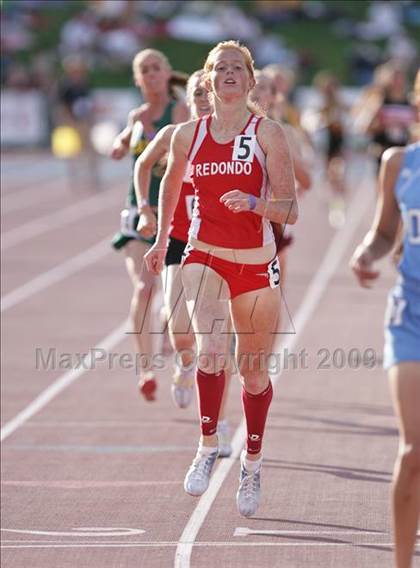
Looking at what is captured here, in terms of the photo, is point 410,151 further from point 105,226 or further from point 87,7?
point 87,7

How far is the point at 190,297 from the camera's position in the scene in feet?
25.5

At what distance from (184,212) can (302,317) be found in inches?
268

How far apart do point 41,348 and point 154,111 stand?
167 inches

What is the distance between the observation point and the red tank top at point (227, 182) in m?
7.41

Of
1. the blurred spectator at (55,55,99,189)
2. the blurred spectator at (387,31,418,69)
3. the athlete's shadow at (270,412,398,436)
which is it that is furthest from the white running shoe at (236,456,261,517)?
the blurred spectator at (387,31,418,69)

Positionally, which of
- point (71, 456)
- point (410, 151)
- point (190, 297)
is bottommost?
point (71, 456)

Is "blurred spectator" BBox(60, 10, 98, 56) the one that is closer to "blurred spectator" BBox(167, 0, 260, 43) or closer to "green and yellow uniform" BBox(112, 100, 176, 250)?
"blurred spectator" BBox(167, 0, 260, 43)

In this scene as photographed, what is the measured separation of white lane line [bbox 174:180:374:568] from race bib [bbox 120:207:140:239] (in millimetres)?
1468

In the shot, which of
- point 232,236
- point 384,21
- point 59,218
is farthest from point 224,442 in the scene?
point 384,21

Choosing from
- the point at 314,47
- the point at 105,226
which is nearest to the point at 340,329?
the point at 105,226

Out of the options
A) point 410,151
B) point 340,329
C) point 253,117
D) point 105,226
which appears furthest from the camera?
point 105,226

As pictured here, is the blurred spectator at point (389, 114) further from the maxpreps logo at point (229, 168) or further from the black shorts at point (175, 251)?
the maxpreps logo at point (229, 168)

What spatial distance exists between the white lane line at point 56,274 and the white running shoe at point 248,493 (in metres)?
9.03

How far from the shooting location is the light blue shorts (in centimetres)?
586
